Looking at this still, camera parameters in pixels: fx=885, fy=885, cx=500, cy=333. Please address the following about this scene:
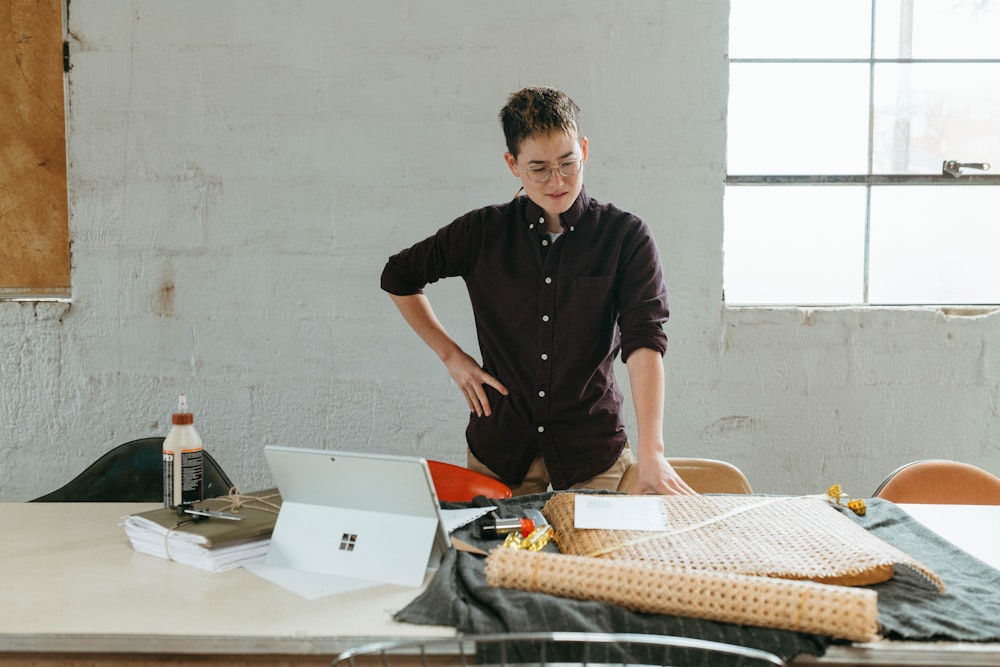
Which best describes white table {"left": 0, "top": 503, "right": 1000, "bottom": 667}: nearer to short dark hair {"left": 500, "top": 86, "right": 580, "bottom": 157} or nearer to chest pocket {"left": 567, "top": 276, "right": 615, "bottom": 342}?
chest pocket {"left": 567, "top": 276, "right": 615, "bottom": 342}

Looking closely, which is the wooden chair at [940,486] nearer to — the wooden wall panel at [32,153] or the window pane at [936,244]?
the window pane at [936,244]

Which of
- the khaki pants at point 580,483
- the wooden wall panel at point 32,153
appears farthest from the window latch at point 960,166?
the wooden wall panel at point 32,153

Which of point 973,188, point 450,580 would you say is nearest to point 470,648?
point 450,580

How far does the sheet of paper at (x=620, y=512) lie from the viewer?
1.50 meters

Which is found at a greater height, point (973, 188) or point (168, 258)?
point (973, 188)

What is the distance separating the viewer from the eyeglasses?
200 cm

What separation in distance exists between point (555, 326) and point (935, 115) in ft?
5.93

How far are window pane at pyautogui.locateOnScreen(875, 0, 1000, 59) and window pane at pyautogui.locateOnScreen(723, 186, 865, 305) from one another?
20.2 inches

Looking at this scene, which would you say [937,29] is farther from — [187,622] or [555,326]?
[187,622]

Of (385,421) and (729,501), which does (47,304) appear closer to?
(385,421)

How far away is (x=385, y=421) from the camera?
3.05 m

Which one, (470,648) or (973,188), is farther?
(973,188)

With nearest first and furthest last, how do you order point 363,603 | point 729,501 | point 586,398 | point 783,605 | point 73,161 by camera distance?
point 783,605 < point 363,603 < point 729,501 < point 586,398 < point 73,161

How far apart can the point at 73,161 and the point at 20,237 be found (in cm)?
34
